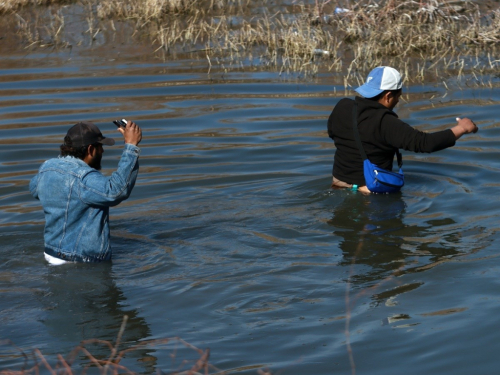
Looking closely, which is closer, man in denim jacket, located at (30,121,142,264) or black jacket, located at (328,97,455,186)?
man in denim jacket, located at (30,121,142,264)

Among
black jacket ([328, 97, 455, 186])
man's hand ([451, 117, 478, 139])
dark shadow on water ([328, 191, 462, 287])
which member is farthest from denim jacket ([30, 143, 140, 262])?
man's hand ([451, 117, 478, 139])

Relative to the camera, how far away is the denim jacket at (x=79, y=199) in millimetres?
6555

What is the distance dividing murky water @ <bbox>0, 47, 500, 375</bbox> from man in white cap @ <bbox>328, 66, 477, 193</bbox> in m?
0.40

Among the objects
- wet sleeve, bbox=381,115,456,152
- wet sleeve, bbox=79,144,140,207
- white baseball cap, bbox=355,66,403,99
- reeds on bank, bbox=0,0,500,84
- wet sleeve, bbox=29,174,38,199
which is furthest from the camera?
reeds on bank, bbox=0,0,500,84

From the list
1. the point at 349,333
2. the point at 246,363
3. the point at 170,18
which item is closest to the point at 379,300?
the point at 349,333

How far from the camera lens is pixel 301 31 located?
15.2 meters

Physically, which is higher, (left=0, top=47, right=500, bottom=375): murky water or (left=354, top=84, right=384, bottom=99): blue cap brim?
(left=354, top=84, right=384, bottom=99): blue cap brim

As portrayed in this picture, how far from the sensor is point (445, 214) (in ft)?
28.2

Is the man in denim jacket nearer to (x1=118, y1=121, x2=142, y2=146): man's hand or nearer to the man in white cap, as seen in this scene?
(x1=118, y1=121, x2=142, y2=146): man's hand

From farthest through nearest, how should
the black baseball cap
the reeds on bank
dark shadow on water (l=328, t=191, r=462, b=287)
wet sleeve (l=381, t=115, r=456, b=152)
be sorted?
the reeds on bank, wet sleeve (l=381, t=115, r=456, b=152), dark shadow on water (l=328, t=191, r=462, b=287), the black baseball cap

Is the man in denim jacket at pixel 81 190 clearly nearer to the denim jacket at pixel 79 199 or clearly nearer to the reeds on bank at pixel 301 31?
the denim jacket at pixel 79 199

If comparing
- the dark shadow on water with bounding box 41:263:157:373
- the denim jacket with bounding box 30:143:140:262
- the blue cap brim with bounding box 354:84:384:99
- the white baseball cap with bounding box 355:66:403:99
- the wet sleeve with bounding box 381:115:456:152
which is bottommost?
the dark shadow on water with bounding box 41:263:157:373

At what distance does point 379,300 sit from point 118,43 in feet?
36.5

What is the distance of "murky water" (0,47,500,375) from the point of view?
587 centimetres
